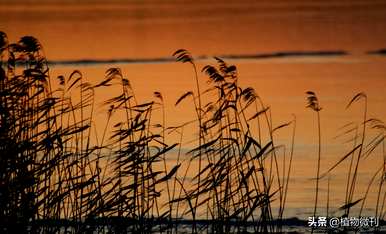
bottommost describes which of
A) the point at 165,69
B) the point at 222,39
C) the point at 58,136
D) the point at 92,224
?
the point at 92,224

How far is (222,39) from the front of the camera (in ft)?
95.8

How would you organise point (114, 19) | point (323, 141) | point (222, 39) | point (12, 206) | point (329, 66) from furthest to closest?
point (114, 19) < point (222, 39) < point (329, 66) < point (323, 141) < point (12, 206)

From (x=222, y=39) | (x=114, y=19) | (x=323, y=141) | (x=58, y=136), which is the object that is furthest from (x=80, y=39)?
(x=58, y=136)

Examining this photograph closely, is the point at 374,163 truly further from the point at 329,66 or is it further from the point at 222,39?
the point at 222,39

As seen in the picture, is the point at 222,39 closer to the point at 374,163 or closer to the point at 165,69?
the point at 165,69

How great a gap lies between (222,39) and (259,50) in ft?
8.24

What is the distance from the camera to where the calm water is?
627 inches

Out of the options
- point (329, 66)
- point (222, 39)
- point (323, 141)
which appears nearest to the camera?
point (323, 141)

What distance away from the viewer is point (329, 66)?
2386 cm

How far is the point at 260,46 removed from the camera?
2766 centimetres

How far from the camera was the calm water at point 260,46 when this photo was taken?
1592cm

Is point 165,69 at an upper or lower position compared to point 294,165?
upper

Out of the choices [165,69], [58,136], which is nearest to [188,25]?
[165,69]

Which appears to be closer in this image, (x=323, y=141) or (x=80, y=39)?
(x=323, y=141)
